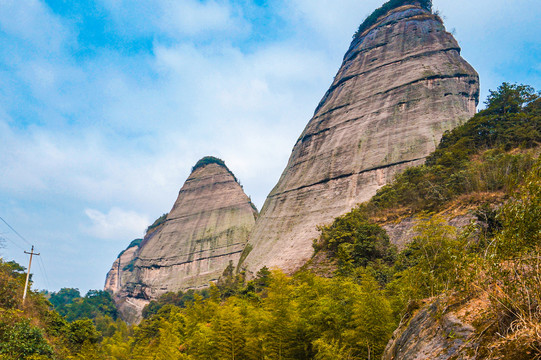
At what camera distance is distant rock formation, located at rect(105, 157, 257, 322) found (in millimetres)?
65750

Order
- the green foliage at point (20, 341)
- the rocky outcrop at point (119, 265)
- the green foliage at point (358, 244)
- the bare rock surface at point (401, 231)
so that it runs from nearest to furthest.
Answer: the green foliage at point (20, 341), the green foliage at point (358, 244), the bare rock surface at point (401, 231), the rocky outcrop at point (119, 265)

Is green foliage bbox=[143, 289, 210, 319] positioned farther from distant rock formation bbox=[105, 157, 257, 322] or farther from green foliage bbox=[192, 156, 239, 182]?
green foliage bbox=[192, 156, 239, 182]

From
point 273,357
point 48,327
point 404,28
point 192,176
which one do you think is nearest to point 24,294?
point 48,327

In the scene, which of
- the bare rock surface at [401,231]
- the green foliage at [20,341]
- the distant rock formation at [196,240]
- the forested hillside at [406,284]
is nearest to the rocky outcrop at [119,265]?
the distant rock formation at [196,240]

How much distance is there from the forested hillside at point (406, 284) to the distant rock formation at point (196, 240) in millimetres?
29610

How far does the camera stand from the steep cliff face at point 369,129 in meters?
33.7

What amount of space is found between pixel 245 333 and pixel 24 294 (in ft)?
57.5

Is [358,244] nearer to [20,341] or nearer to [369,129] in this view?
[20,341]

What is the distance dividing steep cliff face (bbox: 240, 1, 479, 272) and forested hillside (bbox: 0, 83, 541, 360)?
461cm

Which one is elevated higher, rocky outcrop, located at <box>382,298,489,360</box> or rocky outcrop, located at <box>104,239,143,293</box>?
rocky outcrop, located at <box>104,239,143,293</box>

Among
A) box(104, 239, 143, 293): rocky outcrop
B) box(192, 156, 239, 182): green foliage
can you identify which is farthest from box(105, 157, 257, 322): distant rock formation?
box(104, 239, 143, 293): rocky outcrop

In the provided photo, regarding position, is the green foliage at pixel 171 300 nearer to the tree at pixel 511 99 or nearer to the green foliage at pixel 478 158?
the green foliage at pixel 478 158

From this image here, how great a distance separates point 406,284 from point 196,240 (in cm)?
6554

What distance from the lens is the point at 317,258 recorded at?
88.4 feet
